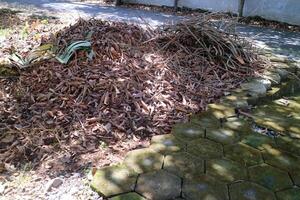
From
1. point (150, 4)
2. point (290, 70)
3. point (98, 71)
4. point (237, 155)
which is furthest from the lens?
point (150, 4)

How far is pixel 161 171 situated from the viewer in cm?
202

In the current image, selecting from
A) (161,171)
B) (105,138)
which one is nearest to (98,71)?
(105,138)

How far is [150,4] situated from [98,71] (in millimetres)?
9024

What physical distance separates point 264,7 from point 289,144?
730 centimetres

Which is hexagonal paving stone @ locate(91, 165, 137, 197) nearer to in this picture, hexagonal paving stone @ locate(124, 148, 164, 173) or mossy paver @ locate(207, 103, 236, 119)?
hexagonal paving stone @ locate(124, 148, 164, 173)

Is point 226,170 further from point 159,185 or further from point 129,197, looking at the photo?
point 129,197

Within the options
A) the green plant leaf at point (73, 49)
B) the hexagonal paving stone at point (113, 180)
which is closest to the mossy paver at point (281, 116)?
the hexagonal paving stone at point (113, 180)

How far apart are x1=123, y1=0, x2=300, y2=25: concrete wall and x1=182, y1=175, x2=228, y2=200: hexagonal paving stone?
745 centimetres

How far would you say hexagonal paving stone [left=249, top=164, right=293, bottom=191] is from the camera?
6.38 feet

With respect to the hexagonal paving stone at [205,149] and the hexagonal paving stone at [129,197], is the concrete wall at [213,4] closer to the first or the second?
the hexagonal paving stone at [205,149]

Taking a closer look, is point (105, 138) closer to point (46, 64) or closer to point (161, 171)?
point (161, 171)

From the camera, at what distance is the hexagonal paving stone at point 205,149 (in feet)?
7.21

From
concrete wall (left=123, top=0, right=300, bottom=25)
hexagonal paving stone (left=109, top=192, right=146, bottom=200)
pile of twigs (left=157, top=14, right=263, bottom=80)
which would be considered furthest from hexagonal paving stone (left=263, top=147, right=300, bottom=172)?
concrete wall (left=123, top=0, right=300, bottom=25)

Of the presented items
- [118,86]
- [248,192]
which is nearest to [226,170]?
[248,192]
